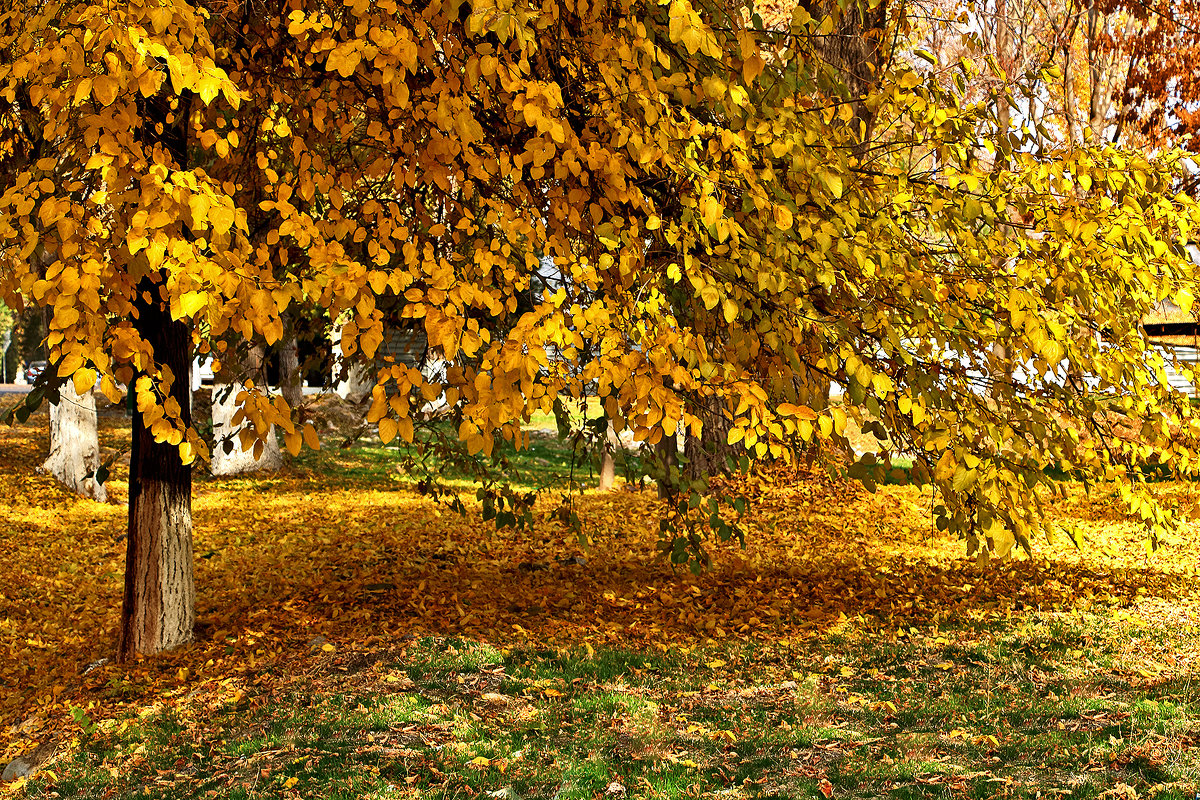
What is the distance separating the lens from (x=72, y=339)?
292 cm

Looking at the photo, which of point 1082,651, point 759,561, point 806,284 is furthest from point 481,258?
point 759,561

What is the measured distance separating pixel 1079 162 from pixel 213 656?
5.18 meters

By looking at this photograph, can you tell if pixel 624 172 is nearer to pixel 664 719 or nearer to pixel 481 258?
pixel 481 258

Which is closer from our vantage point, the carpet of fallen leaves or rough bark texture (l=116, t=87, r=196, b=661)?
rough bark texture (l=116, t=87, r=196, b=661)

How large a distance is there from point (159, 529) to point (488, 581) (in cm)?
269

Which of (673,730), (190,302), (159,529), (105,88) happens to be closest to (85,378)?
(190,302)

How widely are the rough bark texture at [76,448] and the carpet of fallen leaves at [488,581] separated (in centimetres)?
30

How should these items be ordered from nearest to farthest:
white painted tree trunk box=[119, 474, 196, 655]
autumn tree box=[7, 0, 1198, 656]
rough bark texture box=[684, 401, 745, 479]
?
1. autumn tree box=[7, 0, 1198, 656]
2. white painted tree trunk box=[119, 474, 196, 655]
3. rough bark texture box=[684, 401, 745, 479]

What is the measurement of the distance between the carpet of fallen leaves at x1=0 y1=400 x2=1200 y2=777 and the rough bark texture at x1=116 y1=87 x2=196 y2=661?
19cm

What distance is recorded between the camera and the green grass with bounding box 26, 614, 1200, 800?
4047mm

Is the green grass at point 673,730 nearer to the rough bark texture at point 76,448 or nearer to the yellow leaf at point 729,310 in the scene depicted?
the yellow leaf at point 729,310

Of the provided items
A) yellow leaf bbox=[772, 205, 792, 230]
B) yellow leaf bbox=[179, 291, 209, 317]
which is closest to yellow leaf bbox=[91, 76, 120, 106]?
yellow leaf bbox=[179, 291, 209, 317]

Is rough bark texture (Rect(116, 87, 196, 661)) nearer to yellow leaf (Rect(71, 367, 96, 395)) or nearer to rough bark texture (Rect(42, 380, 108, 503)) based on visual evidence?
yellow leaf (Rect(71, 367, 96, 395))

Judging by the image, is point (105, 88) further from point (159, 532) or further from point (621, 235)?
point (159, 532)
